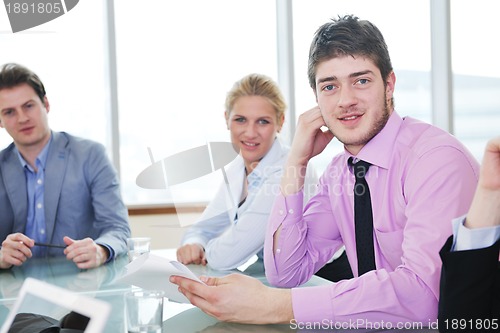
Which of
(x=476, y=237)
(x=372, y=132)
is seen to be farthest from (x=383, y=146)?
(x=476, y=237)

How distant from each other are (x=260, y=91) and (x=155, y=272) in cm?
167

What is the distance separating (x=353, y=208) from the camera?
1956mm

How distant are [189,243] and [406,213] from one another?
1166mm

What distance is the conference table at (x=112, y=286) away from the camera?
1485 mm

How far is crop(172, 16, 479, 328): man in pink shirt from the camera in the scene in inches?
58.4

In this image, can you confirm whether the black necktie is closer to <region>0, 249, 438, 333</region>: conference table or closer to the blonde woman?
<region>0, 249, 438, 333</region>: conference table

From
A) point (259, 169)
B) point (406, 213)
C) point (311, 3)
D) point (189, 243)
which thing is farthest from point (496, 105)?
point (406, 213)

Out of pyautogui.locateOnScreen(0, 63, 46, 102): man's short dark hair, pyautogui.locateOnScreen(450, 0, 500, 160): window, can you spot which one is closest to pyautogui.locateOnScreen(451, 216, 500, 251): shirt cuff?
pyautogui.locateOnScreen(0, 63, 46, 102): man's short dark hair

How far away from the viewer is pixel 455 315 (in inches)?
53.0

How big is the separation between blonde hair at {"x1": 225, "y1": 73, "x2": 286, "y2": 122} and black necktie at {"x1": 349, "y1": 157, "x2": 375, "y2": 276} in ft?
4.21

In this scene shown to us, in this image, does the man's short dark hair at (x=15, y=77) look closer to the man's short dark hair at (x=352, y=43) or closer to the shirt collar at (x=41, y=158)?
the shirt collar at (x=41, y=158)

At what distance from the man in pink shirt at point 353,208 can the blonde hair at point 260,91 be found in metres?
0.99

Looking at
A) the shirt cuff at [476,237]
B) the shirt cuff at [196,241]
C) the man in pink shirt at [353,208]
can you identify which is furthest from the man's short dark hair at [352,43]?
the shirt cuff at [196,241]

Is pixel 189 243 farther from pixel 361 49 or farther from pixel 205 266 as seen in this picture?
pixel 361 49
